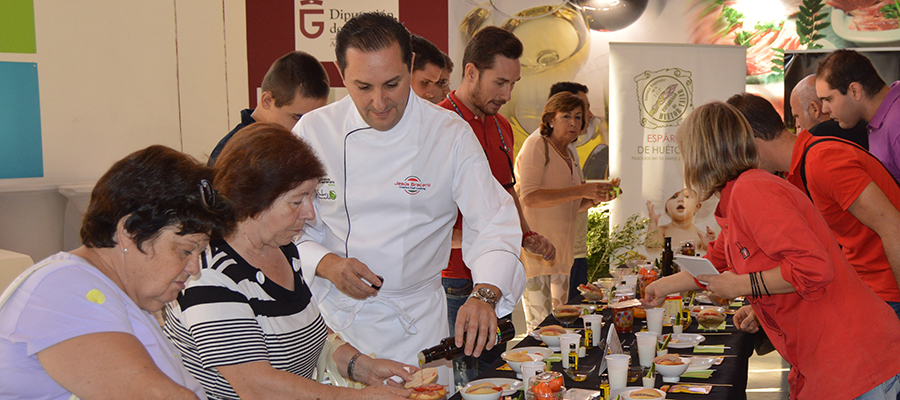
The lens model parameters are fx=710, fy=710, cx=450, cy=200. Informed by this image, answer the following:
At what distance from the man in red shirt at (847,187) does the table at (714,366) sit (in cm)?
52

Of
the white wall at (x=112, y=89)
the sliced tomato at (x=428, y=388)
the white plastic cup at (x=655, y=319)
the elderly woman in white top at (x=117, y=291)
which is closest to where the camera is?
the elderly woman in white top at (x=117, y=291)

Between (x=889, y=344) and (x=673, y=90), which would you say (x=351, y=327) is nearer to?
(x=889, y=344)

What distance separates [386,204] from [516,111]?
15.2 ft

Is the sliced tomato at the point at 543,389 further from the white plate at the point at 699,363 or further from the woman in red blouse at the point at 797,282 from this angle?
the woman in red blouse at the point at 797,282

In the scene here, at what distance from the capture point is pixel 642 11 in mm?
6480

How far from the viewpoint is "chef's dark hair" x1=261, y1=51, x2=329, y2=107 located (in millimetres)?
2867

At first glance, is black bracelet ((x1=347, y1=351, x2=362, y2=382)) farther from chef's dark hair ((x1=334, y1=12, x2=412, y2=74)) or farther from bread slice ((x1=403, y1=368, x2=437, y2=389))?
chef's dark hair ((x1=334, y1=12, x2=412, y2=74))

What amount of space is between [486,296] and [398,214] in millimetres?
408

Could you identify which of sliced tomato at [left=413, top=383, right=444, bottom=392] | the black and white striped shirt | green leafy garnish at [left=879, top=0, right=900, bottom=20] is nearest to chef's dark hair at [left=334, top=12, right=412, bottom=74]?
the black and white striped shirt

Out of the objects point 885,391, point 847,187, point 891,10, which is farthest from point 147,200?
point 891,10

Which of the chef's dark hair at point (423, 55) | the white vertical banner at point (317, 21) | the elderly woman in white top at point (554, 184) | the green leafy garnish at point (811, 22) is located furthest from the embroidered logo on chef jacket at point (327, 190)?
the green leafy garnish at point (811, 22)

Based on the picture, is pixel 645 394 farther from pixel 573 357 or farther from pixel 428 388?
pixel 428 388

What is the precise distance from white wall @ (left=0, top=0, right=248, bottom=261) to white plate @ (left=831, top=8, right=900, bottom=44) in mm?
5121

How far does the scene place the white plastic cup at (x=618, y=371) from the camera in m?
1.87
